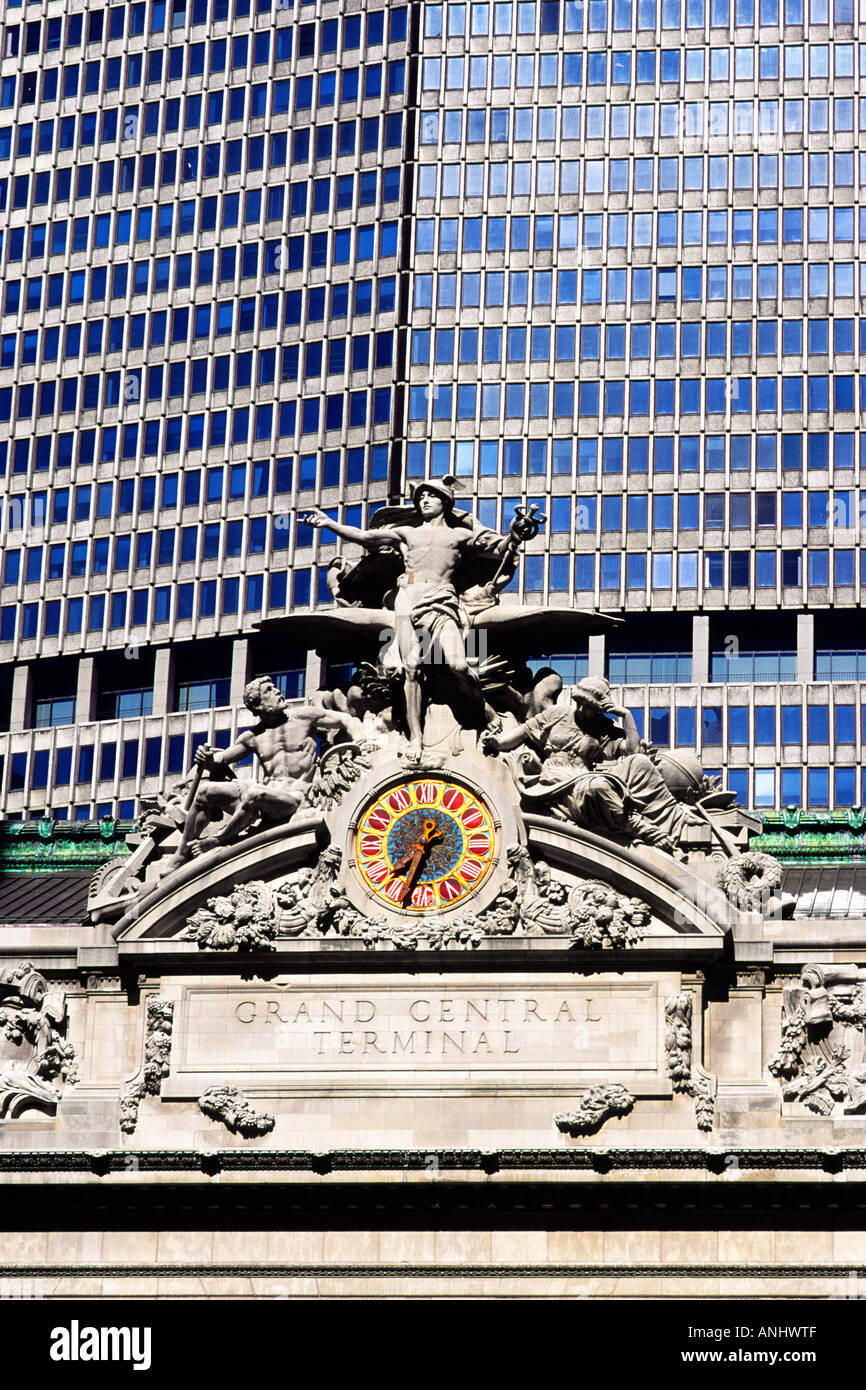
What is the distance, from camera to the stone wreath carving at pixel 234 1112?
81.6m

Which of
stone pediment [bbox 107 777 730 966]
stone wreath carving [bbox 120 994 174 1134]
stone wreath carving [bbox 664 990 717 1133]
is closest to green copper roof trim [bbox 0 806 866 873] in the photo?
stone pediment [bbox 107 777 730 966]

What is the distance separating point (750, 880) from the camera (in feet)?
271

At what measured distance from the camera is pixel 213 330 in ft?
605

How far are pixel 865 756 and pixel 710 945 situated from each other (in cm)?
9386

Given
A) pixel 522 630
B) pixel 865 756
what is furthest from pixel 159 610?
pixel 522 630

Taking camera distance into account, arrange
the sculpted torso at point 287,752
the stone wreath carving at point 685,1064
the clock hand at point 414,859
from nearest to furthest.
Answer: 1. the stone wreath carving at point 685,1064
2. the clock hand at point 414,859
3. the sculpted torso at point 287,752

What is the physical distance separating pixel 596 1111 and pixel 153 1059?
10.3m

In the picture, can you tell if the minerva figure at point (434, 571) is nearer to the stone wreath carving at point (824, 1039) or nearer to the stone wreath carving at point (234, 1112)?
the stone wreath carving at point (234, 1112)

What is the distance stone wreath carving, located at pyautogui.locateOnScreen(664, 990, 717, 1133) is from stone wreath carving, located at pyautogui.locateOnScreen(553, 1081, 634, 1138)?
1.23 m

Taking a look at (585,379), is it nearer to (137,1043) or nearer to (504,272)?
(504,272)

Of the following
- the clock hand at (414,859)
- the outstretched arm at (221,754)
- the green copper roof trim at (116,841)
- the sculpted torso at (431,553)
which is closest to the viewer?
the clock hand at (414,859)

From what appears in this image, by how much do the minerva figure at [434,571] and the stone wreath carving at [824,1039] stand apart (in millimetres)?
10316

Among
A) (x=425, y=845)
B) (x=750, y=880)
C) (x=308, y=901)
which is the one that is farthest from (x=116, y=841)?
(x=750, y=880)

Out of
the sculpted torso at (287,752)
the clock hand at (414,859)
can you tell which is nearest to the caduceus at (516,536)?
the sculpted torso at (287,752)
